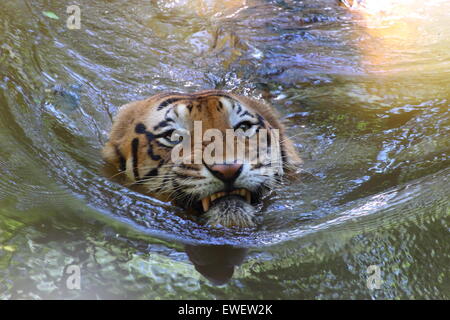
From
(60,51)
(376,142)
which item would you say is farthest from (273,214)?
(60,51)

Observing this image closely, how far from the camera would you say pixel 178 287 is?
79.7 inches

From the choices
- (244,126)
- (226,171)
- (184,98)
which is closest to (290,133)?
(244,126)

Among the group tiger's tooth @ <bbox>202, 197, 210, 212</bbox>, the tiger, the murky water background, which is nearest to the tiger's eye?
the tiger

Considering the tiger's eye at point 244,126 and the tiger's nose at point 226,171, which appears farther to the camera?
the tiger's eye at point 244,126

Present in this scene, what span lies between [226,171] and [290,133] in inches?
64.7

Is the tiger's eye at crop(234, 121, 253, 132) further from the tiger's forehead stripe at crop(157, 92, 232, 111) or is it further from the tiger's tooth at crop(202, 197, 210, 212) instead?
the tiger's tooth at crop(202, 197, 210, 212)

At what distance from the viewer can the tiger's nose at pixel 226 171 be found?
2445 mm

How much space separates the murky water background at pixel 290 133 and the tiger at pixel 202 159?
13 cm

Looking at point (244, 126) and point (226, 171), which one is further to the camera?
point (244, 126)

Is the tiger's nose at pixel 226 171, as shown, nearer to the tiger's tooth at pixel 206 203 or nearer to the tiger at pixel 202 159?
the tiger at pixel 202 159

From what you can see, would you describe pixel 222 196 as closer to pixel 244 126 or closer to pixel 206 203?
pixel 206 203

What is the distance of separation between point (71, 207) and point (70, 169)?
68 cm

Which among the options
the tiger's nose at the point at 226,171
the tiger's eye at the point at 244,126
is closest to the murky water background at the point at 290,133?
the tiger's nose at the point at 226,171

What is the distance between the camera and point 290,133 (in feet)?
13.0
